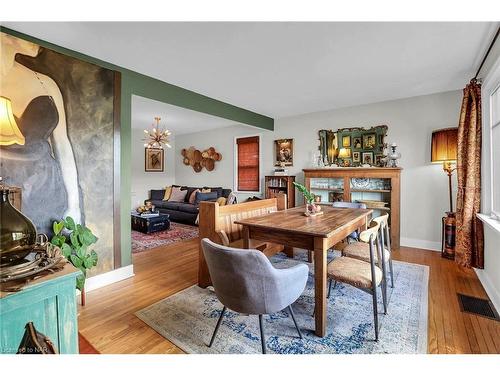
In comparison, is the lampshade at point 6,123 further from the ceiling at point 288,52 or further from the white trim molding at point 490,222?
the white trim molding at point 490,222

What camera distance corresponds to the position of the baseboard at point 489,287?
229cm

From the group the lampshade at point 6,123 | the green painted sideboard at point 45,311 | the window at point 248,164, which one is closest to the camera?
the green painted sideboard at point 45,311

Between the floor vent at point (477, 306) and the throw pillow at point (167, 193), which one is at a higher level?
the throw pillow at point (167, 193)

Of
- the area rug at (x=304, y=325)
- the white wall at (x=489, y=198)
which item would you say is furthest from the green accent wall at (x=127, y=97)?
the white wall at (x=489, y=198)

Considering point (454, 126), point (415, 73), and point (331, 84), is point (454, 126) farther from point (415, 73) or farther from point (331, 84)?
point (331, 84)

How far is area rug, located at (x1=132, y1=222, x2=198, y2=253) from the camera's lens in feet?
13.7

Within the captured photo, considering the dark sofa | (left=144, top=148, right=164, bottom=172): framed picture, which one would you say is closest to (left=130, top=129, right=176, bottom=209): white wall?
(left=144, top=148, right=164, bottom=172): framed picture

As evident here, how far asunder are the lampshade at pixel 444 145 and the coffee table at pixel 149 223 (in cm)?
482

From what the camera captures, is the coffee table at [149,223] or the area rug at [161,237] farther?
the coffee table at [149,223]

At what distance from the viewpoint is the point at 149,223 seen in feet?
16.2

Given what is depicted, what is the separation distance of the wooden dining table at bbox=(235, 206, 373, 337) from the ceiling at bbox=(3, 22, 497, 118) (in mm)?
1644

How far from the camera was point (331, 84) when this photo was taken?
3529 millimetres
